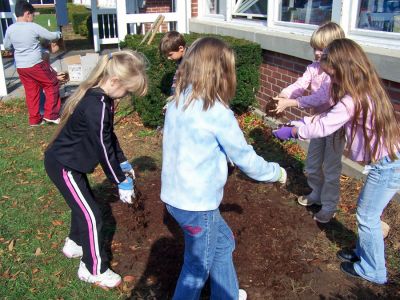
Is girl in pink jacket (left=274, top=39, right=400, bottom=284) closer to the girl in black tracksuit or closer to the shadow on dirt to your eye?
the girl in black tracksuit

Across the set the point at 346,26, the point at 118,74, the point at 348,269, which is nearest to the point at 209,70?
the point at 118,74

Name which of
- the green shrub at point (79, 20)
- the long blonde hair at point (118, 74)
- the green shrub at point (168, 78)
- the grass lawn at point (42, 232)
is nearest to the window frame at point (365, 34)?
the grass lawn at point (42, 232)

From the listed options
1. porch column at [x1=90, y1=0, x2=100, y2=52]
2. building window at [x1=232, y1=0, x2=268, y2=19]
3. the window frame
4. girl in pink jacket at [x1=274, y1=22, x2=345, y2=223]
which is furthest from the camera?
porch column at [x1=90, y1=0, x2=100, y2=52]

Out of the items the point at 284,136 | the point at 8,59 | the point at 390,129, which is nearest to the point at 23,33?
the point at 284,136

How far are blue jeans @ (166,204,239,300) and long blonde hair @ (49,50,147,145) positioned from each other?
914 mm

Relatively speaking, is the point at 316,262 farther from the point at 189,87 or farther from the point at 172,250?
the point at 189,87

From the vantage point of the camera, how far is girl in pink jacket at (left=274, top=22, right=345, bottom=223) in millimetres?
3549

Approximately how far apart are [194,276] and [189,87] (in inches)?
43.9

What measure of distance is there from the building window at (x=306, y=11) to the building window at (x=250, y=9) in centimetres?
57

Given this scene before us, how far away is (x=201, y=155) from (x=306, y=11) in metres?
4.16

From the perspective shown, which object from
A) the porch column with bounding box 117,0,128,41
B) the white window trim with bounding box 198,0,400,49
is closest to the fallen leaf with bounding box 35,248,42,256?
the white window trim with bounding box 198,0,400,49

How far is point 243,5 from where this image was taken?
728cm

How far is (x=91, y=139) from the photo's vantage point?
2.79 m

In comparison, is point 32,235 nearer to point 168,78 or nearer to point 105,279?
point 105,279
